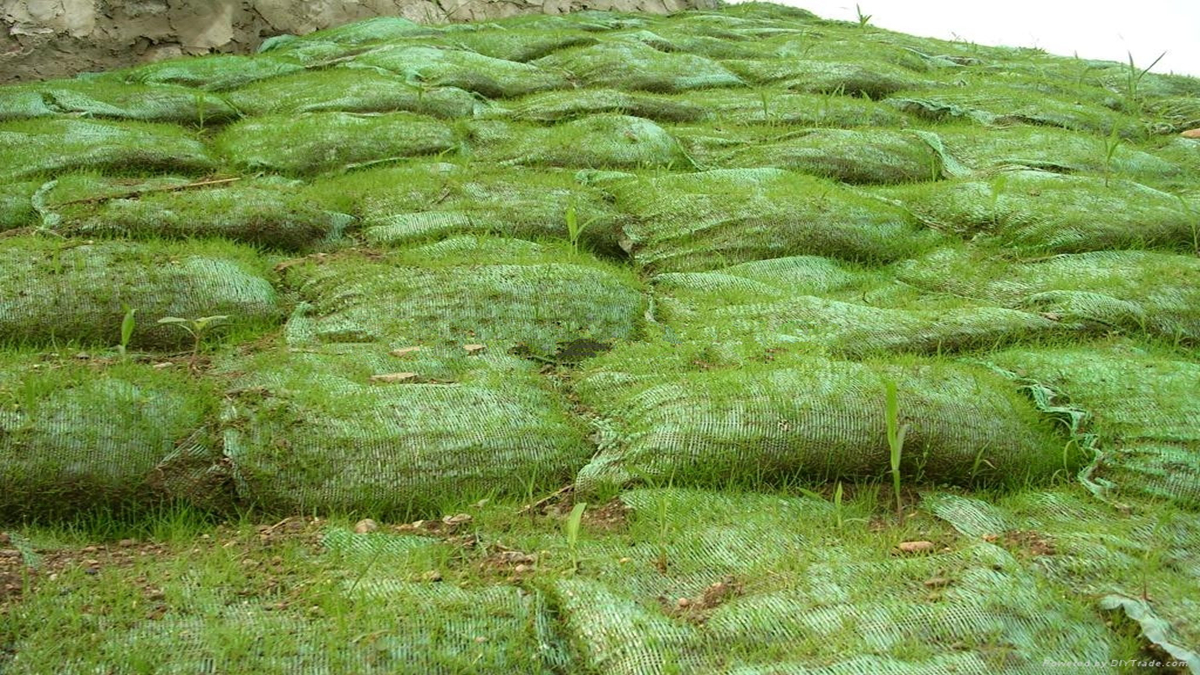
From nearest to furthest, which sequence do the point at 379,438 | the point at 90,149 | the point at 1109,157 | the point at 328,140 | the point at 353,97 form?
the point at 379,438, the point at 90,149, the point at 1109,157, the point at 328,140, the point at 353,97

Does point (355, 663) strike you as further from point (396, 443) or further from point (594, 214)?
point (594, 214)

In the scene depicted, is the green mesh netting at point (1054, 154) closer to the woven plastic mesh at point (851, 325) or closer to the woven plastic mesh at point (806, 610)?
the woven plastic mesh at point (851, 325)

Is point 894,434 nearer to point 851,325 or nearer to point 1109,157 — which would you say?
point 851,325

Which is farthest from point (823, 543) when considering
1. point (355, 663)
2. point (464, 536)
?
point (355, 663)

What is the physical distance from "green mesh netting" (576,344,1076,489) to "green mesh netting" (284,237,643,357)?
1.74ft

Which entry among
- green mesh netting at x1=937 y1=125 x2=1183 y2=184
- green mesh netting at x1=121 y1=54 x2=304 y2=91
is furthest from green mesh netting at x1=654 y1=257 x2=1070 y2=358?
green mesh netting at x1=121 y1=54 x2=304 y2=91

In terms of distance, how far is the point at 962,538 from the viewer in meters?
2.07

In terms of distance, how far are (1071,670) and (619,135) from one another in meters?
3.02

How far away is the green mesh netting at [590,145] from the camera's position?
4.16 metres

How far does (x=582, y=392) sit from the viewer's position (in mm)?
2631

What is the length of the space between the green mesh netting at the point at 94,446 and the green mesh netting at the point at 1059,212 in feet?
8.41

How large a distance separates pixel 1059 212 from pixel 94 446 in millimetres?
→ 2954

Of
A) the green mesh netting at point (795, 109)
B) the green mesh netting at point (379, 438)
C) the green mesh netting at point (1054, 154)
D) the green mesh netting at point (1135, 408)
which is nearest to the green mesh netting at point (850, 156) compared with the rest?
the green mesh netting at point (1054, 154)

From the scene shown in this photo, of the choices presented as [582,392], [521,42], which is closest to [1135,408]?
[582,392]
